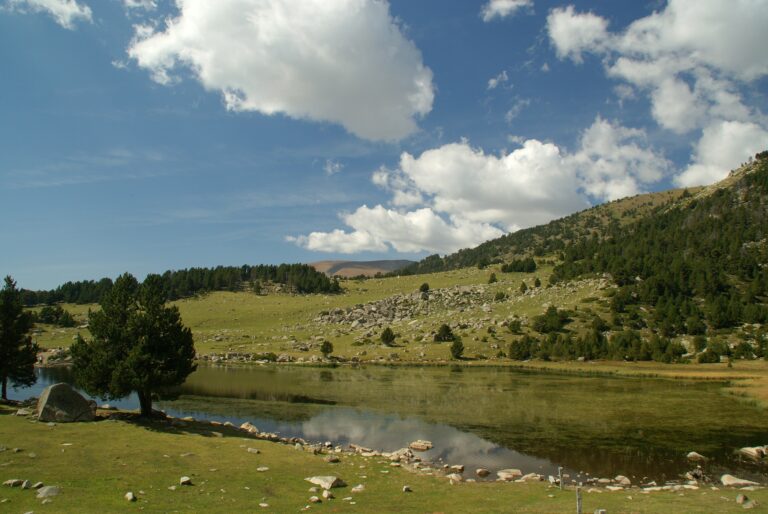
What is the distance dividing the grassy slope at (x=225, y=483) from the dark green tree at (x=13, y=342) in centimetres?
1763

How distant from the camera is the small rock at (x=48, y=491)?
1820 cm

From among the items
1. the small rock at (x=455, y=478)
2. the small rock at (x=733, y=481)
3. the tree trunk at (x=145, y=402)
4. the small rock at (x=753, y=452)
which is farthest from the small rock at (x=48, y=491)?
the small rock at (x=753, y=452)

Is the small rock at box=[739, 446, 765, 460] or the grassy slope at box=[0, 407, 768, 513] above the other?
the grassy slope at box=[0, 407, 768, 513]

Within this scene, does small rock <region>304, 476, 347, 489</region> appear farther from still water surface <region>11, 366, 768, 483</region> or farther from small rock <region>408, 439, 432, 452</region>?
small rock <region>408, 439, 432, 452</region>

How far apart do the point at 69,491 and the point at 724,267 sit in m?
197

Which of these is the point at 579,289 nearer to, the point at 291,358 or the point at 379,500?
the point at 291,358

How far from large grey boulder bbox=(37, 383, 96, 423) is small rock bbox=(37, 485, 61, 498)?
15.8 meters

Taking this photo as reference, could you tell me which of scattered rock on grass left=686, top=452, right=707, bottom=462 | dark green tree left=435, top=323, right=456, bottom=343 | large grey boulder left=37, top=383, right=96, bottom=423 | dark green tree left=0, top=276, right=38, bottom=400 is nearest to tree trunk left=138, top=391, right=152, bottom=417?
large grey boulder left=37, top=383, right=96, bottom=423

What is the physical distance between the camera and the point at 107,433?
29859 millimetres

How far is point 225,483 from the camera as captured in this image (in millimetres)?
21625

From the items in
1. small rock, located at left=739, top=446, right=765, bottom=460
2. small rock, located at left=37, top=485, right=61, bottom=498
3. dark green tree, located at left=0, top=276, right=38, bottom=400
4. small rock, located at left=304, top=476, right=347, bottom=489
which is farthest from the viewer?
dark green tree, located at left=0, top=276, right=38, bottom=400

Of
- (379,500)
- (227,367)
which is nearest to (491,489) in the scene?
(379,500)

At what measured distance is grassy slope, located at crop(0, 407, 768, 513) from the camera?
1870 cm

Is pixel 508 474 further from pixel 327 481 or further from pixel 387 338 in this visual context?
pixel 387 338
